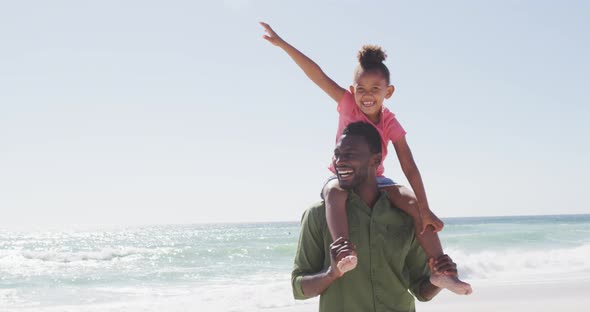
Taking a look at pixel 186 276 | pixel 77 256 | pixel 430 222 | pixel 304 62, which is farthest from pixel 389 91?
pixel 77 256

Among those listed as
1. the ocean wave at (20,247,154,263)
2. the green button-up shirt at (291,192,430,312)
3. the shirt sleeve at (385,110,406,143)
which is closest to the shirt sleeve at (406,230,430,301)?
the green button-up shirt at (291,192,430,312)

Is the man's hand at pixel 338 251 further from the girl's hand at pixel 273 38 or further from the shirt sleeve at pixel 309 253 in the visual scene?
the girl's hand at pixel 273 38

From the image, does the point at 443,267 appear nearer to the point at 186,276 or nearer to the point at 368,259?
the point at 368,259

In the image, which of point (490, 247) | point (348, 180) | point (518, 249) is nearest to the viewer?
point (348, 180)

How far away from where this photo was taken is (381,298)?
2.52m

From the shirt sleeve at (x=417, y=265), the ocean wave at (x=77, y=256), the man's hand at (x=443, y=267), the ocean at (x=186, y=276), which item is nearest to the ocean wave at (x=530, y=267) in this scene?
the ocean at (x=186, y=276)

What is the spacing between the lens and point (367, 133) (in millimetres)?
2672

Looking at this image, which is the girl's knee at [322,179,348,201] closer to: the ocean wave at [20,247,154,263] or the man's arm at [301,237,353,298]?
the man's arm at [301,237,353,298]

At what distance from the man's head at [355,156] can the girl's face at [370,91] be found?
45cm

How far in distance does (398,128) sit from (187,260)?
80.1 ft

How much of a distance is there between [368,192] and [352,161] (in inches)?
5.8

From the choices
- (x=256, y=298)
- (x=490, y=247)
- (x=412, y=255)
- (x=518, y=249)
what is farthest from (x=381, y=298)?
(x=490, y=247)

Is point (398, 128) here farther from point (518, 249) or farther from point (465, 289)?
point (518, 249)

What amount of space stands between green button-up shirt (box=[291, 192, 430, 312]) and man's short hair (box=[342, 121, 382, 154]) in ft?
0.67
